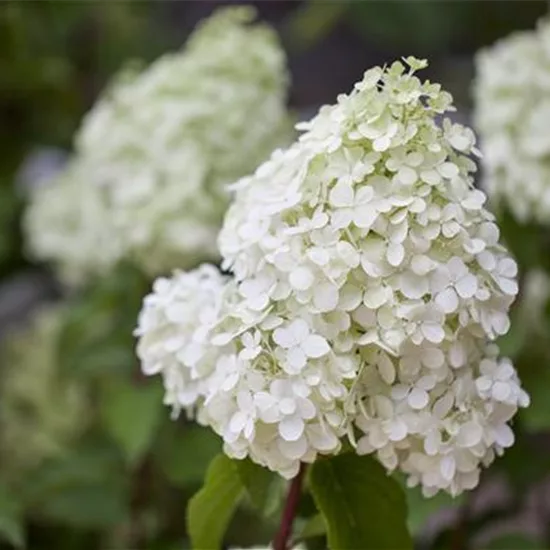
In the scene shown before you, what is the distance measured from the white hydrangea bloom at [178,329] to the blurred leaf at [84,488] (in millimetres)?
584

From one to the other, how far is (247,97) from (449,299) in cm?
71

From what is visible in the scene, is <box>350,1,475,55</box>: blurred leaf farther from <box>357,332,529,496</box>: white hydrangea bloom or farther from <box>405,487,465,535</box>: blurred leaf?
<box>357,332,529,496</box>: white hydrangea bloom

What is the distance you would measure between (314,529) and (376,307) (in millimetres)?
230

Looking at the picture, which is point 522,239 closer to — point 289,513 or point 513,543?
point 513,543

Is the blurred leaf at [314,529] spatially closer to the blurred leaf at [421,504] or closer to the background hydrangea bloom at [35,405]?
the blurred leaf at [421,504]

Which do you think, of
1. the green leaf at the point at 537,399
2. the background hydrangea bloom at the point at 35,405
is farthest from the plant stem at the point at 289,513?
the background hydrangea bloom at the point at 35,405

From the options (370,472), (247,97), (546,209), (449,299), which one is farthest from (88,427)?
(449,299)

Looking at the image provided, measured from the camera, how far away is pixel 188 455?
4.64 feet

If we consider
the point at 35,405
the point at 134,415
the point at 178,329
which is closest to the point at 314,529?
the point at 178,329

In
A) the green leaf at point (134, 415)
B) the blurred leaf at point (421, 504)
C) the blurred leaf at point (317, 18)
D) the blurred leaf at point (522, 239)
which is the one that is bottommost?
the blurred leaf at point (421, 504)

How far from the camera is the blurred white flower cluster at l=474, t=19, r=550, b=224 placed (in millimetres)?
1304

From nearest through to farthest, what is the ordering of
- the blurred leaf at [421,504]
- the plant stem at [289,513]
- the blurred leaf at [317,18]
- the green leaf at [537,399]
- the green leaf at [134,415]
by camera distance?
the plant stem at [289,513] → the blurred leaf at [421,504] → the green leaf at [537,399] → the green leaf at [134,415] → the blurred leaf at [317,18]

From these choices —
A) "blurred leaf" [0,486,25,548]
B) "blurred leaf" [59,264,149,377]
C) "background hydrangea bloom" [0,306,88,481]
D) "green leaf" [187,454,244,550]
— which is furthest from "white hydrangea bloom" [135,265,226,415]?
"background hydrangea bloom" [0,306,88,481]

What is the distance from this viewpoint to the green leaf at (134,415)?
4.43 ft
